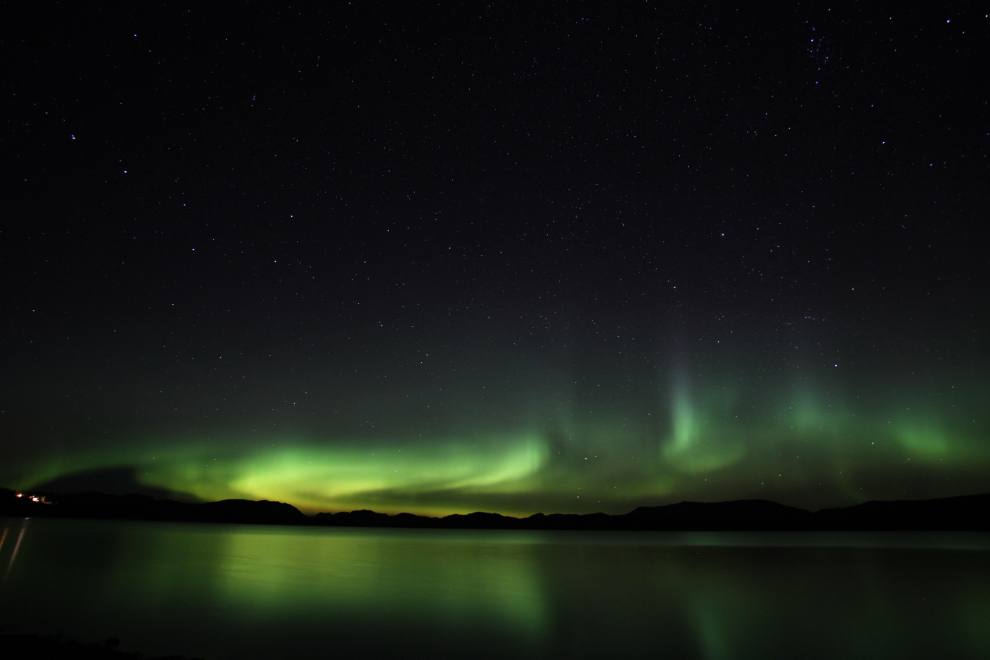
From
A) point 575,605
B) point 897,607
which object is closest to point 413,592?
point 575,605

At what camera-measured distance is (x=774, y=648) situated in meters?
12.7

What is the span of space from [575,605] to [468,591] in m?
5.28

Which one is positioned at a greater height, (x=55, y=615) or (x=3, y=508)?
(x=3, y=508)

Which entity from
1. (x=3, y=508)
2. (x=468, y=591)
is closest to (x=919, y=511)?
(x=468, y=591)

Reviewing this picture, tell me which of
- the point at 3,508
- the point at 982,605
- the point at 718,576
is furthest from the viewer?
the point at 3,508

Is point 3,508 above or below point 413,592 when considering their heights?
above

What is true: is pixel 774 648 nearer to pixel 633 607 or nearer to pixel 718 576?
pixel 633 607

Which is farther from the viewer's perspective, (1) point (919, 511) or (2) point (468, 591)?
(1) point (919, 511)

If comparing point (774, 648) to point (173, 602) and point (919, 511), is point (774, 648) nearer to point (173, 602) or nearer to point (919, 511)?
point (173, 602)

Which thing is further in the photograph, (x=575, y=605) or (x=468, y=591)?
(x=468, y=591)

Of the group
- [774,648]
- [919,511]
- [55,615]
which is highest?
[919,511]

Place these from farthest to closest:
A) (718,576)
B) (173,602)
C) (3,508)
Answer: (3,508)
(718,576)
(173,602)

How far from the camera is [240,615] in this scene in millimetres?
15492

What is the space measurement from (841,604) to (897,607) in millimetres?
1607
